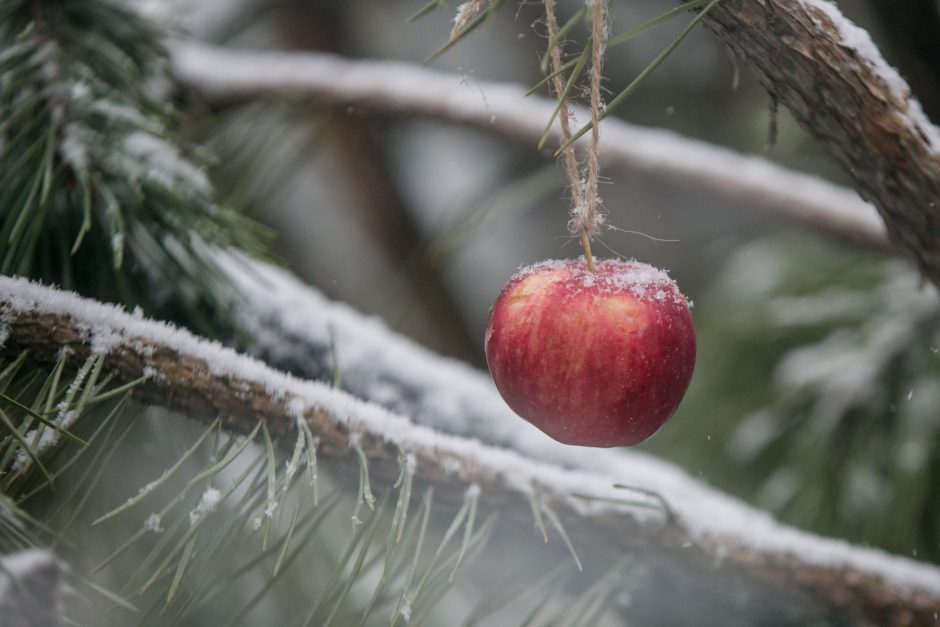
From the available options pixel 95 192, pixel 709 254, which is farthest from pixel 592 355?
pixel 709 254

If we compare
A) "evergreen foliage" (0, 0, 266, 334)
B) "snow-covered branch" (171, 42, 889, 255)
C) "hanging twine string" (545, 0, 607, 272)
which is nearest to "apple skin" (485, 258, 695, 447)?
"hanging twine string" (545, 0, 607, 272)

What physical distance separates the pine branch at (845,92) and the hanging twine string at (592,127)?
Answer: 0.05m

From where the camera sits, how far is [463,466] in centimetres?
A: 28

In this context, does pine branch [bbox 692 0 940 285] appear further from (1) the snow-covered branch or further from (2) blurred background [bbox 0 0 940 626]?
(1) the snow-covered branch

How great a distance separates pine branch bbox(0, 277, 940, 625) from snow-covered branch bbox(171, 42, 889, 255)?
0.75ft

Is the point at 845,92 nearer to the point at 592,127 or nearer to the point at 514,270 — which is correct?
the point at 592,127

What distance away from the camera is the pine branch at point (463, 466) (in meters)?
0.23

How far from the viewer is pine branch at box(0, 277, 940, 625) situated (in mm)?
227

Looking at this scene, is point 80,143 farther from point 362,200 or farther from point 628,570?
point 362,200

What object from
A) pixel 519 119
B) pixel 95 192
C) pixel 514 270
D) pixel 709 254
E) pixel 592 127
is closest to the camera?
pixel 592 127

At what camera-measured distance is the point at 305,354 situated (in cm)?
32

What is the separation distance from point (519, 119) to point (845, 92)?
0.32 meters

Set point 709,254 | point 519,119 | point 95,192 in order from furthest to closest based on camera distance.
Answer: point 709,254 → point 519,119 → point 95,192

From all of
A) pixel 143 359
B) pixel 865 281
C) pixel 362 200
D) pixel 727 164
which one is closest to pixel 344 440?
pixel 143 359
